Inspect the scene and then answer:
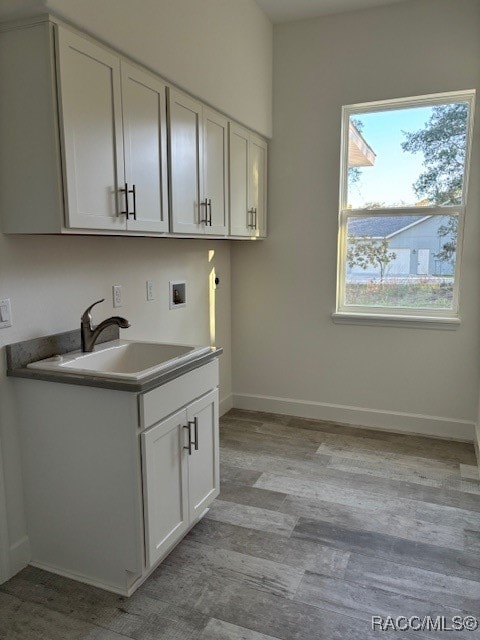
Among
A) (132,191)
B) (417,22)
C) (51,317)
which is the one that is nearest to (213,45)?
(132,191)

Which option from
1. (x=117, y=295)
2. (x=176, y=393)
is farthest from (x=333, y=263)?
(x=176, y=393)

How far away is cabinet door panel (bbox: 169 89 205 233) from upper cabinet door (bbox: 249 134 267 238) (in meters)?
0.85

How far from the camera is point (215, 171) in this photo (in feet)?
9.61

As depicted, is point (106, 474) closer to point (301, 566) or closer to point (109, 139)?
point (301, 566)

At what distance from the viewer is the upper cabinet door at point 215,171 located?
2.80 m

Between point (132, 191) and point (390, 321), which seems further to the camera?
point (390, 321)

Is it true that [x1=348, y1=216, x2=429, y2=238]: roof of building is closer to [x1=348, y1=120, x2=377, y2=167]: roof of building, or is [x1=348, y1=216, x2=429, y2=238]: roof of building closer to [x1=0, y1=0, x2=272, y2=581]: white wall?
[x1=348, y1=120, x2=377, y2=167]: roof of building

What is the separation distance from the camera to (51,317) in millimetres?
2170

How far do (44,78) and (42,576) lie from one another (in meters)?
2.01

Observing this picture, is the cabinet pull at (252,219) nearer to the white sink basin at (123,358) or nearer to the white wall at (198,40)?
the white wall at (198,40)

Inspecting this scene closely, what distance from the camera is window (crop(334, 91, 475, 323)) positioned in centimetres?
336

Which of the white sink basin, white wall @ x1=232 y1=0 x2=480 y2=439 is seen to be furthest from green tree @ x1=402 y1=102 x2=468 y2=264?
the white sink basin

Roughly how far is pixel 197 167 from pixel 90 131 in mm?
888

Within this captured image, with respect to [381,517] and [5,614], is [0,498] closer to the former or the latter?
[5,614]
